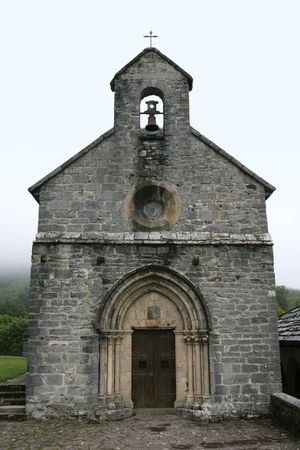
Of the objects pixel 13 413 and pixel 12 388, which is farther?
pixel 12 388

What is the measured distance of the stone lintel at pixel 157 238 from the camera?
1030 cm

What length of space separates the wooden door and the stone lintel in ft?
7.13

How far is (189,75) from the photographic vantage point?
11.7 meters

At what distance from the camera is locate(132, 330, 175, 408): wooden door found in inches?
394

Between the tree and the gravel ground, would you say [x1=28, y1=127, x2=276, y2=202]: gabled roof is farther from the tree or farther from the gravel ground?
the tree

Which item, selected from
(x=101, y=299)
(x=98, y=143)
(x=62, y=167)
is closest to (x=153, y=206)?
(x=98, y=143)

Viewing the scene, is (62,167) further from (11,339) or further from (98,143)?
(11,339)

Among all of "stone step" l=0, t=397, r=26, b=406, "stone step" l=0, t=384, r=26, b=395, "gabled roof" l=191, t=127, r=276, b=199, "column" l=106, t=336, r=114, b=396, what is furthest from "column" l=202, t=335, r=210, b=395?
"stone step" l=0, t=384, r=26, b=395

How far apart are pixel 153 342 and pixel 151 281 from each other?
144cm

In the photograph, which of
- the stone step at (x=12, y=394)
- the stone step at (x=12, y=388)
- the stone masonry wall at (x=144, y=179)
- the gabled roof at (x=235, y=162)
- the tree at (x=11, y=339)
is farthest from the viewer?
the tree at (x=11, y=339)

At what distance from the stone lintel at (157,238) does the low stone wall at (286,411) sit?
11.6 feet

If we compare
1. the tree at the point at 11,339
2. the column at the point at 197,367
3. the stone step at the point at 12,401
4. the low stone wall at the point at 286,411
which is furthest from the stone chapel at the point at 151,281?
the tree at the point at 11,339

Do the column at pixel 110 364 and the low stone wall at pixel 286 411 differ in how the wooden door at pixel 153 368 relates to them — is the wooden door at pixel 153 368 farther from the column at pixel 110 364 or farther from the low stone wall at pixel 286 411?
the low stone wall at pixel 286 411

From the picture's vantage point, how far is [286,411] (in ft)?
28.0
